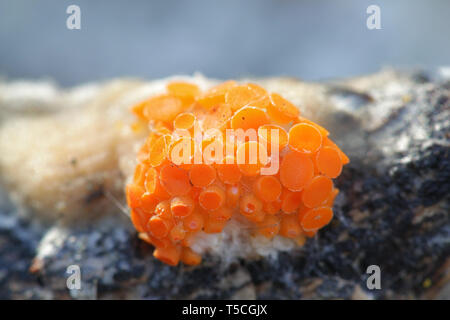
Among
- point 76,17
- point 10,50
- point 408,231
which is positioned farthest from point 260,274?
point 10,50

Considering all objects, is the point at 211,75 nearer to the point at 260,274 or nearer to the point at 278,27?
the point at 278,27

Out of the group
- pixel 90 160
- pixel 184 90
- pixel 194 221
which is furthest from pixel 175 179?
pixel 90 160

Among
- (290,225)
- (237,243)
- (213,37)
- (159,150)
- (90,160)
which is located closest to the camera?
(159,150)

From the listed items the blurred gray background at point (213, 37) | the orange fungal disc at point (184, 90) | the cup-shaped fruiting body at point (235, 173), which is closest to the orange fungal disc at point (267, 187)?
the cup-shaped fruiting body at point (235, 173)

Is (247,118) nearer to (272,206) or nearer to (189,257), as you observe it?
(272,206)

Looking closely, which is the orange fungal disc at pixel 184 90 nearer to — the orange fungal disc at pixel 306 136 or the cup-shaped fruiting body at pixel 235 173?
the cup-shaped fruiting body at pixel 235 173

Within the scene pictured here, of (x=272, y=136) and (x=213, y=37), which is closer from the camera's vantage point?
(x=272, y=136)
